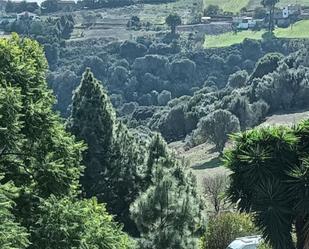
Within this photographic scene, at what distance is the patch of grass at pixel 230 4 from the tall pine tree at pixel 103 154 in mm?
123106

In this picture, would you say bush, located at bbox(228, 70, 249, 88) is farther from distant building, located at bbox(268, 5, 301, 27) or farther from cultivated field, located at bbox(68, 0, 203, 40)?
cultivated field, located at bbox(68, 0, 203, 40)

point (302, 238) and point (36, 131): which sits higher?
point (36, 131)

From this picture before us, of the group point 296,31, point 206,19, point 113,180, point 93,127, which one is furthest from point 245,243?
point 206,19

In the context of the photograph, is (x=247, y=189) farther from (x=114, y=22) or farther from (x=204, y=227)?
(x=114, y=22)

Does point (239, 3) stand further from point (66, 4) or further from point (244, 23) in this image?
point (66, 4)

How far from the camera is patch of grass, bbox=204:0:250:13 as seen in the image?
468ft

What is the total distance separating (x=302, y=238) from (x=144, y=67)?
10504 cm

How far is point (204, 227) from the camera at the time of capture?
746 inches

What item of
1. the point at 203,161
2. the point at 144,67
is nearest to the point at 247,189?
the point at 203,161

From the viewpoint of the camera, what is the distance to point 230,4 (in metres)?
146

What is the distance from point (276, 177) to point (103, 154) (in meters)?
7.35

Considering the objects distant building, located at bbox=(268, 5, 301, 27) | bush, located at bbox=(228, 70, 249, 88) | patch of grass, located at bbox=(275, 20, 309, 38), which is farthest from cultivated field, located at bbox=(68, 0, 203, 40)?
bush, located at bbox=(228, 70, 249, 88)

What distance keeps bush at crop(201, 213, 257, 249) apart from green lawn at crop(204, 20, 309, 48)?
97256 millimetres

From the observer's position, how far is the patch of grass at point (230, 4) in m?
143
